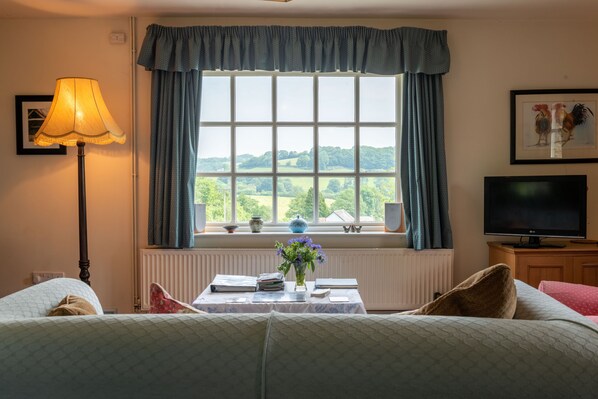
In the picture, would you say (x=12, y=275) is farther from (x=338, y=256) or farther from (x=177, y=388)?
(x=177, y=388)

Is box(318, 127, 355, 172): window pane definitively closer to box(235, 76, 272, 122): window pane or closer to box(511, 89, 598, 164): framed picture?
box(235, 76, 272, 122): window pane

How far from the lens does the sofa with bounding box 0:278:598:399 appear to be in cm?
134

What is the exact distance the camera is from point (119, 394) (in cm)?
136

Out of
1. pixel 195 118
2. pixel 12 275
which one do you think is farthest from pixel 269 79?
pixel 12 275

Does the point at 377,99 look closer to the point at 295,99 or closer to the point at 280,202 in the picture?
the point at 295,99

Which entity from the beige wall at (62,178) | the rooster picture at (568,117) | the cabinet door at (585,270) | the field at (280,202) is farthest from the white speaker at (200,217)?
the rooster picture at (568,117)

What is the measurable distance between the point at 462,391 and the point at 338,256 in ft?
9.75

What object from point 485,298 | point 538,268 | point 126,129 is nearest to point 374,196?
point 538,268

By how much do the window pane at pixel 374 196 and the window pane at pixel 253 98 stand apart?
0.97 meters

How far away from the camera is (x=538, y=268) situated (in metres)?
3.93

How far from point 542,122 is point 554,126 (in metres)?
0.10

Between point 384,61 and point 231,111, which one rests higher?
point 384,61

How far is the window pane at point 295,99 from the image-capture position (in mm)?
4484

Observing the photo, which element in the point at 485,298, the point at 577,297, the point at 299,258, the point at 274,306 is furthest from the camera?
the point at 299,258
